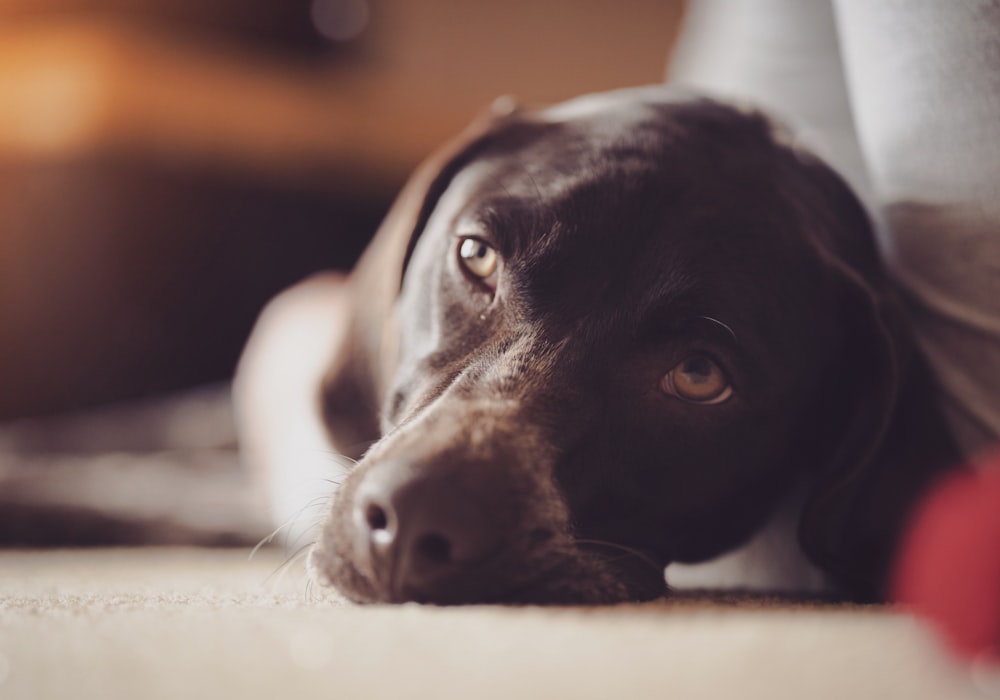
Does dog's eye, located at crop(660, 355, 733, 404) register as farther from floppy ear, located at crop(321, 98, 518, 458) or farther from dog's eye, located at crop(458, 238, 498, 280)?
floppy ear, located at crop(321, 98, 518, 458)

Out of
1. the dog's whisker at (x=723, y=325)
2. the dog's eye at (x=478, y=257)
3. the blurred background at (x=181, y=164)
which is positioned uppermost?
the dog's eye at (x=478, y=257)

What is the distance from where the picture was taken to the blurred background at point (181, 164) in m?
3.93

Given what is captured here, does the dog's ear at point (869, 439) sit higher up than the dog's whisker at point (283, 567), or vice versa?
the dog's ear at point (869, 439)

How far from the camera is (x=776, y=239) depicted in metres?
1.37

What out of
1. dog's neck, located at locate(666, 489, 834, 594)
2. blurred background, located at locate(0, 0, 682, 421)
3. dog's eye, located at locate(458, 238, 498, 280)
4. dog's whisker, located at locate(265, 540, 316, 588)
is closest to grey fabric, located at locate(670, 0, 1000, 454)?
dog's neck, located at locate(666, 489, 834, 594)

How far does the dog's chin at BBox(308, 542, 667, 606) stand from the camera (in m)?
1.01

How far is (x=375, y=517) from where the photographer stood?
105 cm

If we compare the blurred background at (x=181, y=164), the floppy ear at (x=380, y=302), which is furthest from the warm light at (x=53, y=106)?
the floppy ear at (x=380, y=302)

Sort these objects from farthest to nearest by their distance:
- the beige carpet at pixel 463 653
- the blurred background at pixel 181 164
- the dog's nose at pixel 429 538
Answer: the blurred background at pixel 181 164, the dog's nose at pixel 429 538, the beige carpet at pixel 463 653

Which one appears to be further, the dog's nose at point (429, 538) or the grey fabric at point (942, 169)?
the grey fabric at point (942, 169)

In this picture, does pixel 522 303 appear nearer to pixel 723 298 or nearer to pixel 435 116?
pixel 723 298

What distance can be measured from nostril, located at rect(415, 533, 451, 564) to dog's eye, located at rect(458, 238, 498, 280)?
1.77ft

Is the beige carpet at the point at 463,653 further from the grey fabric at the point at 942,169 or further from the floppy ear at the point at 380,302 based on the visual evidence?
the floppy ear at the point at 380,302

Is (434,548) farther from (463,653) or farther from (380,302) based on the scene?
(380,302)
